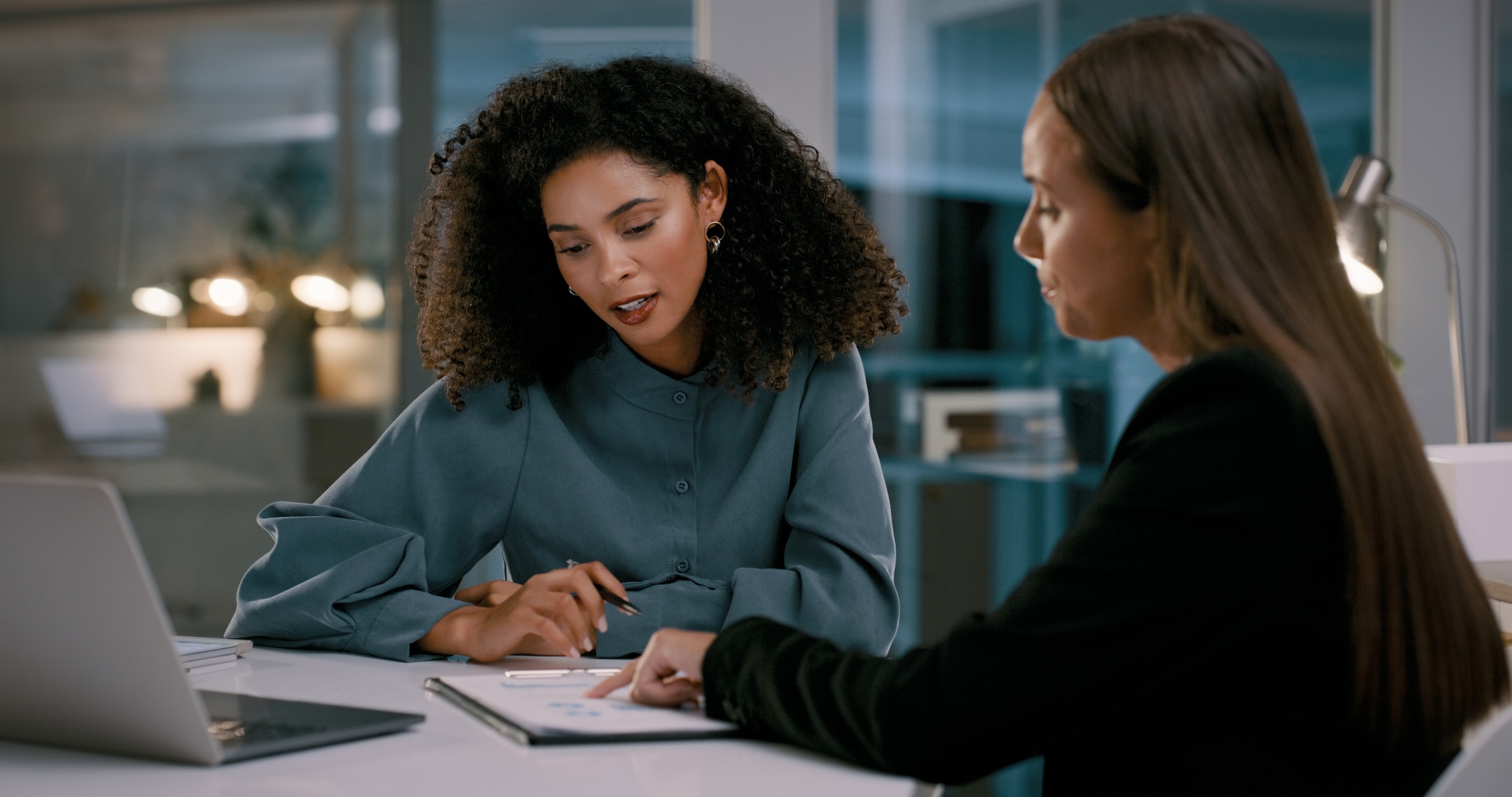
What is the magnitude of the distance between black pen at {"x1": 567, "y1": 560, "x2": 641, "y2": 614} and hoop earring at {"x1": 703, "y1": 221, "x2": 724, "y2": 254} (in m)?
0.46

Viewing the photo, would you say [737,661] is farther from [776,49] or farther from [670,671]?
[776,49]

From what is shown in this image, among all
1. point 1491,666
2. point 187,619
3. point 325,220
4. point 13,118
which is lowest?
point 187,619

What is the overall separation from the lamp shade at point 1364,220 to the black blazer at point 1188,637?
5.24ft

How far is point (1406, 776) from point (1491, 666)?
0.08 m

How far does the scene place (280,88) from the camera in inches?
114

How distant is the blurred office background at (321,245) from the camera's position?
9.42 ft

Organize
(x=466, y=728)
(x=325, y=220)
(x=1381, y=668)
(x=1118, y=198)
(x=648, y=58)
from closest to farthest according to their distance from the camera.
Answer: (x=1381, y=668), (x=1118, y=198), (x=466, y=728), (x=648, y=58), (x=325, y=220)

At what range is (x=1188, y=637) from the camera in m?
0.71

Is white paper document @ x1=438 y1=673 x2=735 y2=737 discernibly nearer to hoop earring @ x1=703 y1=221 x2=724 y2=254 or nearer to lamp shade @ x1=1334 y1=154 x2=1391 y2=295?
hoop earring @ x1=703 y1=221 x2=724 y2=254

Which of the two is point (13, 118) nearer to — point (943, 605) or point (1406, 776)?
point (943, 605)

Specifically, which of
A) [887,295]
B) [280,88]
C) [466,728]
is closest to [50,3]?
[280,88]

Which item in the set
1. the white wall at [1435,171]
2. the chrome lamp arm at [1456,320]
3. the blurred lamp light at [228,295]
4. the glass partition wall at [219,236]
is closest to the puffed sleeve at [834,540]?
the chrome lamp arm at [1456,320]

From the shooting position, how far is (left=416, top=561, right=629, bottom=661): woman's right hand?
1.20 m

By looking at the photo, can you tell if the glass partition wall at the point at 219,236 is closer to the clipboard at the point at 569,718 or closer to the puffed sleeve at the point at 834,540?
the puffed sleeve at the point at 834,540
